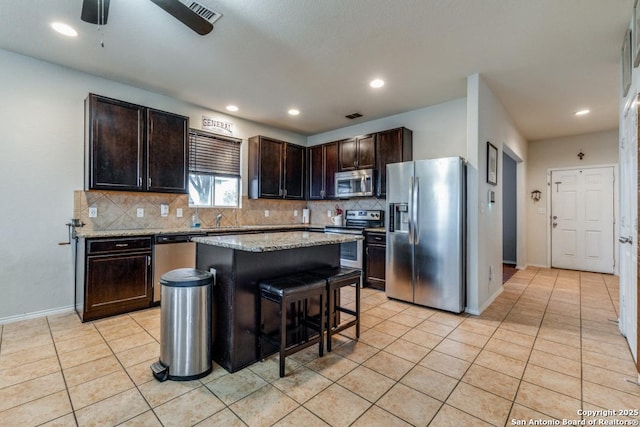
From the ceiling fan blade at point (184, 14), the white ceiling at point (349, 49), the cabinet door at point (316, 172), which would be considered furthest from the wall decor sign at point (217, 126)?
the ceiling fan blade at point (184, 14)

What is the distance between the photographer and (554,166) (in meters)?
6.13

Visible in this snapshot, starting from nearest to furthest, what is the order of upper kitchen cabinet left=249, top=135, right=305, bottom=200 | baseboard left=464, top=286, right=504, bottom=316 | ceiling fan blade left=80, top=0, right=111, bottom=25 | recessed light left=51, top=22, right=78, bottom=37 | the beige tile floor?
the beige tile floor < ceiling fan blade left=80, top=0, right=111, bottom=25 < recessed light left=51, top=22, right=78, bottom=37 < baseboard left=464, top=286, right=504, bottom=316 < upper kitchen cabinet left=249, top=135, right=305, bottom=200

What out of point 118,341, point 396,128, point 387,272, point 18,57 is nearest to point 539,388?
point 387,272

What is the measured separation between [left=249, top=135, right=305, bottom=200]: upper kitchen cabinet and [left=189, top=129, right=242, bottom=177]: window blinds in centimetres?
29

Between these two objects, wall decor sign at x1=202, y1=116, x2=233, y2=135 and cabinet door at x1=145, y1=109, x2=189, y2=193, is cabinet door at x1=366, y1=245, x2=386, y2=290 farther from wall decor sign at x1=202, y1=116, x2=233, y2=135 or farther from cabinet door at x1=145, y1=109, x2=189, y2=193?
wall decor sign at x1=202, y1=116, x2=233, y2=135

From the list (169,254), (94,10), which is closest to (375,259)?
(169,254)

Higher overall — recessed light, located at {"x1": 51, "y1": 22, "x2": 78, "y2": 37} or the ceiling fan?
recessed light, located at {"x1": 51, "y1": 22, "x2": 78, "y2": 37}

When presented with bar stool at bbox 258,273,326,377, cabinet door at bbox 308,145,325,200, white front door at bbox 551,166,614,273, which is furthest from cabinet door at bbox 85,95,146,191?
white front door at bbox 551,166,614,273

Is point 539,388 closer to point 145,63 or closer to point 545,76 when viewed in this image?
point 545,76

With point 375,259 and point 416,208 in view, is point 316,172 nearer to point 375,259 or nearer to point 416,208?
point 375,259

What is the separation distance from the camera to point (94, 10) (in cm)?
197

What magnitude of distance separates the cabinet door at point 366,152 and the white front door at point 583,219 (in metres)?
4.17

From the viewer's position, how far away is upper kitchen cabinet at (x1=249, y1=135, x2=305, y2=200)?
5032mm

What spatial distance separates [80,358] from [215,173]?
3.02 metres
